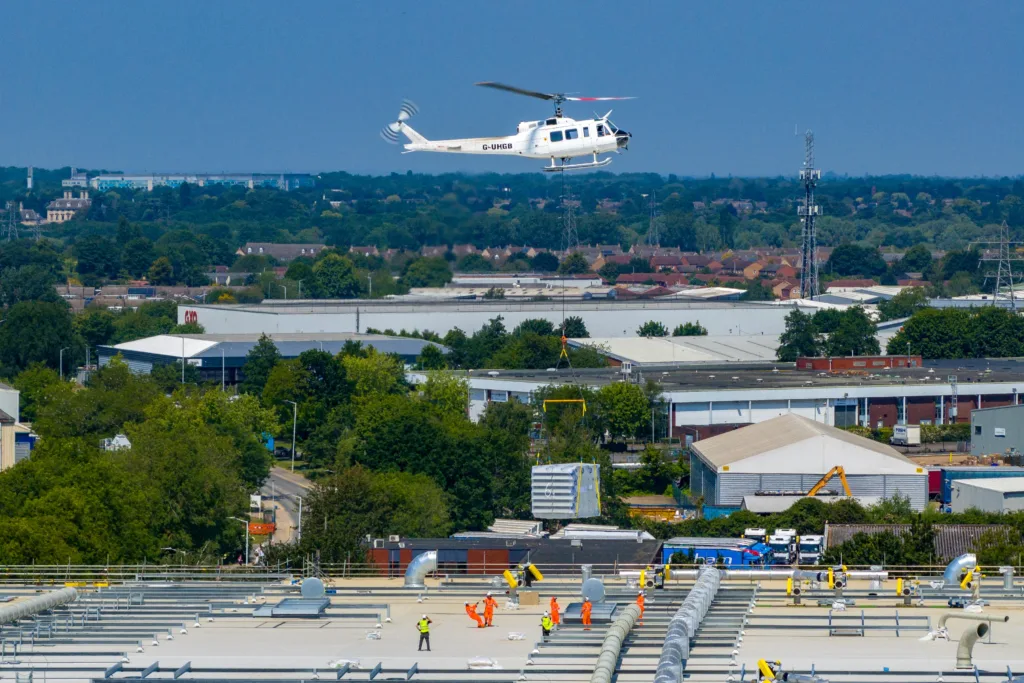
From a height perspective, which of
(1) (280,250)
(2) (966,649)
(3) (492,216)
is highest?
(3) (492,216)

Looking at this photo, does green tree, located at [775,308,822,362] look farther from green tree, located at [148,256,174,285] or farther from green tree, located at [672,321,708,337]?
green tree, located at [148,256,174,285]

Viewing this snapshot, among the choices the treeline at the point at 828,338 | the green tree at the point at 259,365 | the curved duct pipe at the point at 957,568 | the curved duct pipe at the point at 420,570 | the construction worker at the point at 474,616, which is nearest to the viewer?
the construction worker at the point at 474,616

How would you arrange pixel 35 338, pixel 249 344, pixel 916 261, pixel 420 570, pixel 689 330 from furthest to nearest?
pixel 916 261, pixel 689 330, pixel 35 338, pixel 249 344, pixel 420 570

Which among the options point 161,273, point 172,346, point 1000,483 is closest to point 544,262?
point 161,273

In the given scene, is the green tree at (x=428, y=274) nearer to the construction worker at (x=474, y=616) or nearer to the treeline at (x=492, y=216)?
the treeline at (x=492, y=216)

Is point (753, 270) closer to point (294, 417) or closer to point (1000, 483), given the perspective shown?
point (294, 417)

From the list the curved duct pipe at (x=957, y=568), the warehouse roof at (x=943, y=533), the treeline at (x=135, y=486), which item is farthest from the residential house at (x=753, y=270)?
the curved duct pipe at (x=957, y=568)

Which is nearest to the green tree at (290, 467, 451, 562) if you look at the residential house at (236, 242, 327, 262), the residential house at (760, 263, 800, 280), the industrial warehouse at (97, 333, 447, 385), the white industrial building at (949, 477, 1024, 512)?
the white industrial building at (949, 477, 1024, 512)
